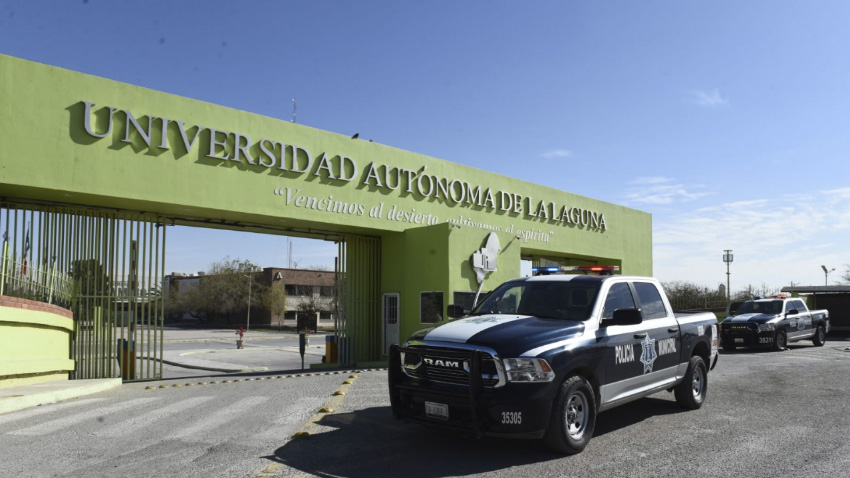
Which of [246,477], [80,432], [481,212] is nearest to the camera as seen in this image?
[246,477]

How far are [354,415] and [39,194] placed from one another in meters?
9.60

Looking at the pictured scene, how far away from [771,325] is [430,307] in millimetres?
11641

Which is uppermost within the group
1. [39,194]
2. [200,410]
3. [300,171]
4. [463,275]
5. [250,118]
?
[250,118]

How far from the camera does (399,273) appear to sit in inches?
768

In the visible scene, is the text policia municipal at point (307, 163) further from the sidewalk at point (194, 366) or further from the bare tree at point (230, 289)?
the bare tree at point (230, 289)

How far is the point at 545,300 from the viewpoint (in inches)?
299

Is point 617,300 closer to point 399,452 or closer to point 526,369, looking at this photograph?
point 526,369

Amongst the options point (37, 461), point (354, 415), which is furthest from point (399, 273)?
point (37, 461)

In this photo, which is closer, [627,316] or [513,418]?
[513,418]

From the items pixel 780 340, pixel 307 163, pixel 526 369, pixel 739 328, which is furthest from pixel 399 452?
pixel 780 340

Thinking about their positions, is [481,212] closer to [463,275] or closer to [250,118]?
[463,275]

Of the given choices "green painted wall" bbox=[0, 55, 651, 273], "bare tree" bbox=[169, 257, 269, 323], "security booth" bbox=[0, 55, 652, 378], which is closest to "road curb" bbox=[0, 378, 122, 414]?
"security booth" bbox=[0, 55, 652, 378]

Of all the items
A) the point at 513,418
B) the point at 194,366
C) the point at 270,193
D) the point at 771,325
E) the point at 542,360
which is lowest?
the point at 194,366

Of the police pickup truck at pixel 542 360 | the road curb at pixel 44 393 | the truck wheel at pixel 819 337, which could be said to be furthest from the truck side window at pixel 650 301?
the truck wheel at pixel 819 337
